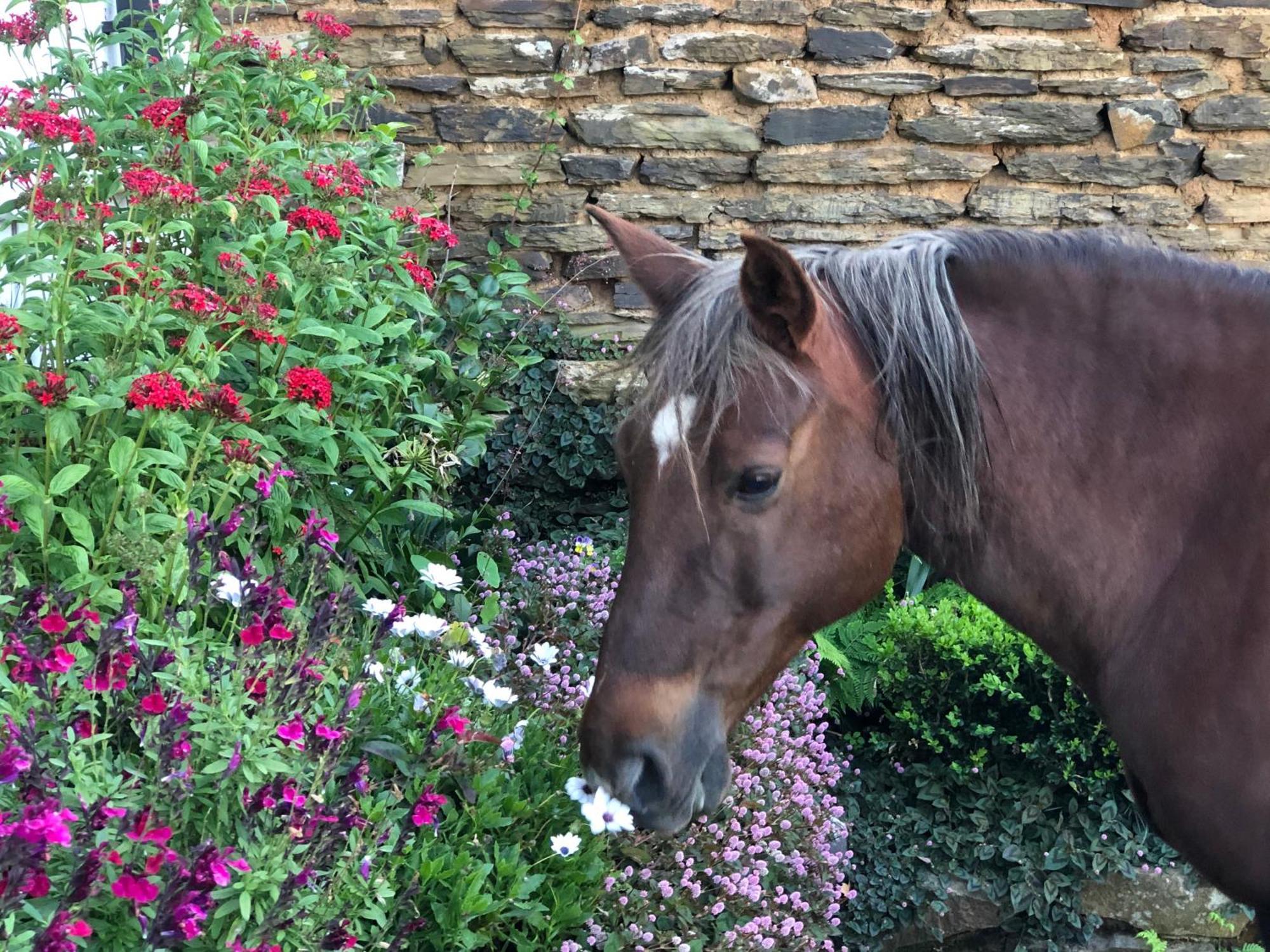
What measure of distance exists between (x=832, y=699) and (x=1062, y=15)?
8.70 feet

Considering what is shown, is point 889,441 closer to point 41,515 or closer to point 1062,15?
point 41,515

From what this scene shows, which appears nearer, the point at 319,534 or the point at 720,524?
the point at 720,524

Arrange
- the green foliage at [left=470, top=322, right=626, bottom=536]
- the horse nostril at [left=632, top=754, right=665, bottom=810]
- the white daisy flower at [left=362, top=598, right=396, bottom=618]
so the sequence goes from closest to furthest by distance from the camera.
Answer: the horse nostril at [left=632, top=754, right=665, bottom=810]
the white daisy flower at [left=362, top=598, right=396, bottom=618]
the green foliage at [left=470, top=322, right=626, bottom=536]

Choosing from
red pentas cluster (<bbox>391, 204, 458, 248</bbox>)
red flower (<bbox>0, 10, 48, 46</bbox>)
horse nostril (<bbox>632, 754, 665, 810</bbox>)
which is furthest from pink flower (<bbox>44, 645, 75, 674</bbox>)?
red pentas cluster (<bbox>391, 204, 458, 248</bbox>)

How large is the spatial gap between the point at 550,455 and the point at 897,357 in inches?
94.7

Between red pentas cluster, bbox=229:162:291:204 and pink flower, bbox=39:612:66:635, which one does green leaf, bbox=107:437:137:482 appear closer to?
pink flower, bbox=39:612:66:635

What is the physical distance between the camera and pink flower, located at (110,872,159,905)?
1.37m

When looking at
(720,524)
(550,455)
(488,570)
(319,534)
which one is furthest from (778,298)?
(550,455)

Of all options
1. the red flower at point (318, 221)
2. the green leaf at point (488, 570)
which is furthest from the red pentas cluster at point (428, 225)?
the green leaf at point (488, 570)

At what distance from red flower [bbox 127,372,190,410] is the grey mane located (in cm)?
75

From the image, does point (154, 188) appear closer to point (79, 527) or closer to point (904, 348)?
point (79, 527)

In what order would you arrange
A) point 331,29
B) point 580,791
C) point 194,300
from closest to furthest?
point 580,791 → point 194,300 → point 331,29

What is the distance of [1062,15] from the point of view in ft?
13.9

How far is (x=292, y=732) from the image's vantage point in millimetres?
1604
